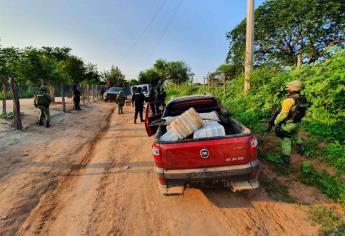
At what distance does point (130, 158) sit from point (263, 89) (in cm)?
619

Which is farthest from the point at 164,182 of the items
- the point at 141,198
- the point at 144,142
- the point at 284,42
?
the point at 284,42

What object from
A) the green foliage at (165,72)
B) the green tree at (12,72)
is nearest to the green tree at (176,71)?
the green foliage at (165,72)

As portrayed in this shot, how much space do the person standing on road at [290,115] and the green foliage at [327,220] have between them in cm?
172

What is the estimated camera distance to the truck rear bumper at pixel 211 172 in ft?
14.6

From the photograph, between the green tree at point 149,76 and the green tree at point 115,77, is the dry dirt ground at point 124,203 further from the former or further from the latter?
the green tree at point 149,76

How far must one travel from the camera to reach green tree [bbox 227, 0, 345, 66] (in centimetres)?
2331

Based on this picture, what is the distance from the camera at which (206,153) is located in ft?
14.8

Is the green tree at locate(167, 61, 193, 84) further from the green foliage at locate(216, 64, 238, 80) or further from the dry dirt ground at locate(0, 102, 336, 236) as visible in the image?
the dry dirt ground at locate(0, 102, 336, 236)

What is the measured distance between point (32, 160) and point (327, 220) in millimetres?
7019

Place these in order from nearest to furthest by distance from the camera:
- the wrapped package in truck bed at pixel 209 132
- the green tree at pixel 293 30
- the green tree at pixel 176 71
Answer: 1. the wrapped package in truck bed at pixel 209 132
2. the green tree at pixel 293 30
3. the green tree at pixel 176 71

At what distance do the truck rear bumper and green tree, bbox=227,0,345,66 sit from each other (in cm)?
1794

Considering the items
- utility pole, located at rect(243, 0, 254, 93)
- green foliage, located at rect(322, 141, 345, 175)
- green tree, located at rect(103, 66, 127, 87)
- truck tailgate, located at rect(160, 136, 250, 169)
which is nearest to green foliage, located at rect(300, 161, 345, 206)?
green foliage, located at rect(322, 141, 345, 175)

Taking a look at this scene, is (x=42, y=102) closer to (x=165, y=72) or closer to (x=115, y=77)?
(x=115, y=77)

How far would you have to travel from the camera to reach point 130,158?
7.63m
